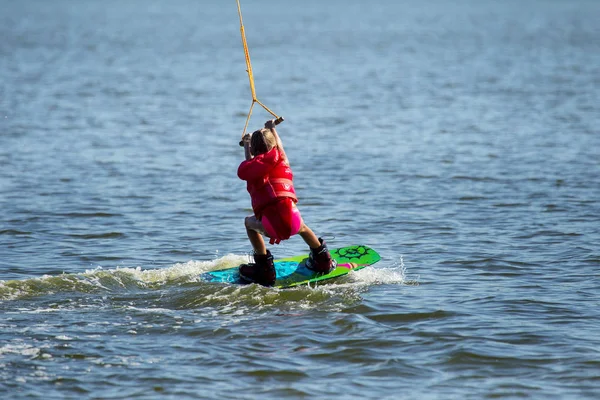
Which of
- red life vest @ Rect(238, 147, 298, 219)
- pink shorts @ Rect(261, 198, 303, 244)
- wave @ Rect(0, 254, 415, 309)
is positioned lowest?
wave @ Rect(0, 254, 415, 309)

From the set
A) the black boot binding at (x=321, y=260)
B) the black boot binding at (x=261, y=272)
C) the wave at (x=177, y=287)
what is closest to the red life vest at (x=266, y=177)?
the black boot binding at (x=261, y=272)

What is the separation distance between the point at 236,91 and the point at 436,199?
17.8m

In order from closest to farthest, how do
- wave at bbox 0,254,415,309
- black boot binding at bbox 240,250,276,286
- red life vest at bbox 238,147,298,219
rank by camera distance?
wave at bbox 0,254,415,309, red life vest at bbox 238,147,298,219, black boot binding at bbox 240,250,276,286

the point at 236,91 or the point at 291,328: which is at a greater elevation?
the point at 236,91

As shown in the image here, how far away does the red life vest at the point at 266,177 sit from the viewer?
9.10 meters

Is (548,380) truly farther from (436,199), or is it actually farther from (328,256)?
(436,199)

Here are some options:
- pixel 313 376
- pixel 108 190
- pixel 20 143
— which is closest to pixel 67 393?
pixel 313 376

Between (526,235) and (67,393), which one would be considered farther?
(526,235)

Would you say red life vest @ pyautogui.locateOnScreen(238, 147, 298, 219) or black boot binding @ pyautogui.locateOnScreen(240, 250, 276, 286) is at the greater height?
red life vest @ pyautogui.locateOnScreen(238, 147, 298, 219)

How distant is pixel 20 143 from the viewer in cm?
1927

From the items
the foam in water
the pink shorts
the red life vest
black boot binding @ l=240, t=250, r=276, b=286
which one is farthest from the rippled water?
the red life vest

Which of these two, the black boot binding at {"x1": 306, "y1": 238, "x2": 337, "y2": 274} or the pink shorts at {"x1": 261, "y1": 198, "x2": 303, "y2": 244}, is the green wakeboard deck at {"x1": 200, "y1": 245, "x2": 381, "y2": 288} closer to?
the black boot binding at {"x1": 306, "y1": 238, "x2": 337, "y2": 274}

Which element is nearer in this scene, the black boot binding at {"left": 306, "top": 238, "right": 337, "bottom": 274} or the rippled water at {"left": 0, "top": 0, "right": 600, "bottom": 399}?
the rippled water at {"left": 0, "top": 0, "right": 600, "bottom": 399}

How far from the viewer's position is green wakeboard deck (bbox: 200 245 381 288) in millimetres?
9445
